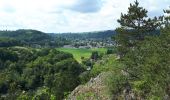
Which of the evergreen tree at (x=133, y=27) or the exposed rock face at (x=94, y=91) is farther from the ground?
the evergreen tree at (x=133, y=27)

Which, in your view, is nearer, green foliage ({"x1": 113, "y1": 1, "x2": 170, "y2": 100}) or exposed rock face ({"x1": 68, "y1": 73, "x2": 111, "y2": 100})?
green foliage ({"x1": 113, "y1": 1, "x2": 170, "y2": 100})

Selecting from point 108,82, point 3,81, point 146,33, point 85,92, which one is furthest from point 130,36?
point 3,81

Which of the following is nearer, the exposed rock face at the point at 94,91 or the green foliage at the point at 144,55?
the green foliage at the point at 144,55

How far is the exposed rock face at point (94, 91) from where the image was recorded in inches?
2142

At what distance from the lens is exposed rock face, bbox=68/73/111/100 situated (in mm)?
54403

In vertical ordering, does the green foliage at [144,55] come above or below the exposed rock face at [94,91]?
above

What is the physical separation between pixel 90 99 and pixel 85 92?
330cm

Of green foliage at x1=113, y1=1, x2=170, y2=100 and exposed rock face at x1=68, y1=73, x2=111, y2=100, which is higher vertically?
green foliage at x1=113, y1=1, x2=170, y2=100

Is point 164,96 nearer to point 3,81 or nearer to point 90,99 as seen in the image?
point 90,99

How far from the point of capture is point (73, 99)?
59000 mm

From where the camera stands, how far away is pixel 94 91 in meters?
57.2

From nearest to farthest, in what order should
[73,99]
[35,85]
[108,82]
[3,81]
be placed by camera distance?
1. [108,82]
2. [73,99]
3. [3,81]
4. [35,85]

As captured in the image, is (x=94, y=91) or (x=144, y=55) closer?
(x=144, y=55)

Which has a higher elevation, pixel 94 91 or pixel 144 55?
pixel 144 55
